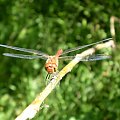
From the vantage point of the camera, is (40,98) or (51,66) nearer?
(40,98)

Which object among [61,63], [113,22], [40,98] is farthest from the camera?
[113,22]

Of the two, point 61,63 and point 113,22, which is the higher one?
point 113,22

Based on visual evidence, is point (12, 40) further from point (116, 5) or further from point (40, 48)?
point (116, 5)

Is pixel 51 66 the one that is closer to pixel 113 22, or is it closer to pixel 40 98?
pixel 40 98

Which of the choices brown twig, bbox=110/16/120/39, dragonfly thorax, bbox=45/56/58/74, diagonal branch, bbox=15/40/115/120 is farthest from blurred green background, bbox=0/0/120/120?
dragonfly thorax, bbox=45/56/58/74

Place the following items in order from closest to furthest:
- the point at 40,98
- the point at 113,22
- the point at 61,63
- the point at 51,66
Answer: the point at 40,98, the point at 51,66, the point at 61,63, the point at 113,22

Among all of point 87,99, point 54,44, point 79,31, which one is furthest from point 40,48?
point 87,99

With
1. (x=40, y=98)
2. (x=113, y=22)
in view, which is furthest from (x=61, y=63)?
(x=40, y=98)

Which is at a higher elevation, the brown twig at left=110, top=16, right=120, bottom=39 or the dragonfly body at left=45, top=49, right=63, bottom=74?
the brown twig at left=110, top=16, right=120, bottom=39

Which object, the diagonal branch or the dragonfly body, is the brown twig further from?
the dragonfly body
